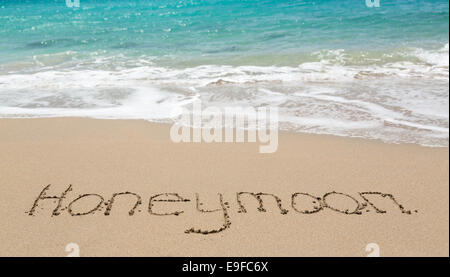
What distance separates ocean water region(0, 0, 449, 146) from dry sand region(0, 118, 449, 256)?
82 cm

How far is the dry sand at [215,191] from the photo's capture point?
9.87 feet

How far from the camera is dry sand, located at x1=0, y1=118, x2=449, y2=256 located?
3.01m

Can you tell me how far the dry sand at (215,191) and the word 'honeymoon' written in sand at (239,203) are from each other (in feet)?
0.06

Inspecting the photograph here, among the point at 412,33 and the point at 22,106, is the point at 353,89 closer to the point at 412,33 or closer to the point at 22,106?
the point at 22,106

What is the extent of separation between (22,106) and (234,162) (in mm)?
4401

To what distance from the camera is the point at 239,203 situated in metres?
3.52

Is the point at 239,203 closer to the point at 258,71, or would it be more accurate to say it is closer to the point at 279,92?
the point at 279,92

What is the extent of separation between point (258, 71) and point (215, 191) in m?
6.15

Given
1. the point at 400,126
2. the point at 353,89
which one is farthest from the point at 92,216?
the point at 353,89

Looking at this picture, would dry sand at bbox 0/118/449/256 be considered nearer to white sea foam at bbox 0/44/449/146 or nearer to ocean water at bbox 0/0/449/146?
white sea foam at bbox 0/44/449/146

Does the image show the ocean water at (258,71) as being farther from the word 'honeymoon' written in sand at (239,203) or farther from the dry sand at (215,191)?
the word 'honeymoon' written in sand at (239,203)

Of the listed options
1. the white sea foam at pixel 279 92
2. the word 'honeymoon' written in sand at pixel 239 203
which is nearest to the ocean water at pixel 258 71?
the white sea foam at pixel 279 92

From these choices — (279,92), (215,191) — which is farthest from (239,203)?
(279,92)
